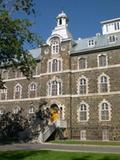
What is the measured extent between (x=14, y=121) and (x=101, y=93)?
15502 millimetres

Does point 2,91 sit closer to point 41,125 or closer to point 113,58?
point 41,125

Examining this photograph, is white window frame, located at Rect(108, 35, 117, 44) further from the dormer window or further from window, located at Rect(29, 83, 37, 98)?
window, located at Rect(29, 83, 37, 98)

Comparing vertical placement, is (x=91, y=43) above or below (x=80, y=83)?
above

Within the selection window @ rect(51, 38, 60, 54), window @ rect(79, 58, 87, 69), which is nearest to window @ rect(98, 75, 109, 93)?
window @ rect(79, 58, 87, 69)

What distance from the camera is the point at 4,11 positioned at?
24.5 meters

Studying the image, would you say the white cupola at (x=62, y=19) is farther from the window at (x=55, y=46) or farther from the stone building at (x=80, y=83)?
the window at (x=55, y=46)

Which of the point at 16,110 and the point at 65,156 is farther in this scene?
the point at 16,110

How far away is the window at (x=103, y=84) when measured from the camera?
37906 mm

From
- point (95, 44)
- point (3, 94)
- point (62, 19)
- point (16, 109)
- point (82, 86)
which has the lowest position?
point (16, 109)

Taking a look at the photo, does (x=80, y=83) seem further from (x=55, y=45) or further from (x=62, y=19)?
(x=62, y=19)

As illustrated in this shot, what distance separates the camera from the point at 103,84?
38.2 meters

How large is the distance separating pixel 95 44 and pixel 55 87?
8416 mm

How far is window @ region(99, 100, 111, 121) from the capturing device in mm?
37062

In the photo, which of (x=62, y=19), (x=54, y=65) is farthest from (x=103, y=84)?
(x=62, y=19)
